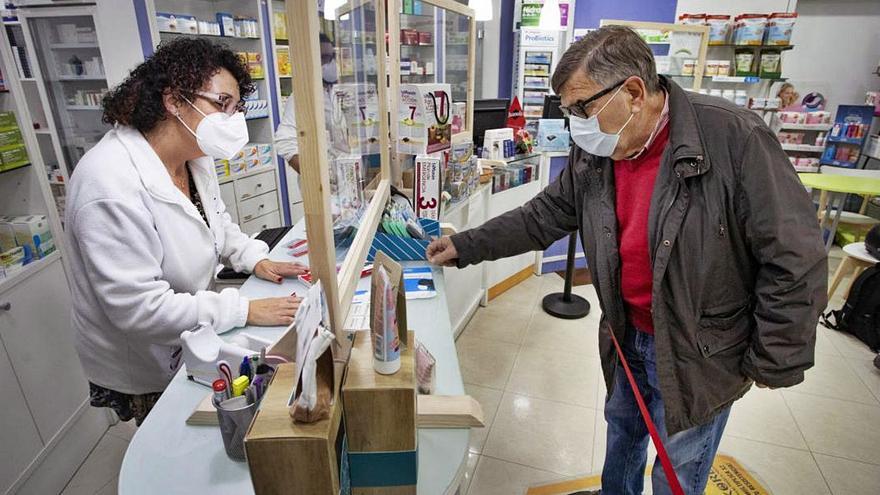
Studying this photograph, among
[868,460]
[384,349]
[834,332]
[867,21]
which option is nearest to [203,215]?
[384,349]

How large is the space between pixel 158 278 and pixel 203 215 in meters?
0.40

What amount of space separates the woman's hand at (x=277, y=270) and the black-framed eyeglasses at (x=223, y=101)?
0.62 metres

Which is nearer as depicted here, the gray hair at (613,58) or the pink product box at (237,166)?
the gray hair at (613,58)

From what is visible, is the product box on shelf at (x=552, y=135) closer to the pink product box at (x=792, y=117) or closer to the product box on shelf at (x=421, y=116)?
the product box on shelf at (x=421, y=116)

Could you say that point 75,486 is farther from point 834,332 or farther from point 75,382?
point 834,332

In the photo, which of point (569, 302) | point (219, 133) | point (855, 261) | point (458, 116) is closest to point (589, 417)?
point (569, 302)

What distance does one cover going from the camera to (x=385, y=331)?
0.91 meters

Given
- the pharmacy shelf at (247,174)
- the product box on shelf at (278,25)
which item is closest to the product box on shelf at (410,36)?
Result: the product box on shelf at (278,25)

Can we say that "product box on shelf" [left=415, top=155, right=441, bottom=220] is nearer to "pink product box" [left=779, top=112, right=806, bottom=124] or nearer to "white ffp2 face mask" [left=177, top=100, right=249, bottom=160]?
"white ffp2 face mask" [left=177, top=100, right=249, bottom=160]

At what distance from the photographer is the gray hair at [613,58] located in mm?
1368

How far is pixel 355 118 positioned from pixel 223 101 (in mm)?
463

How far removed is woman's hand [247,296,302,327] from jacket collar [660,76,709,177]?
1.21 metres

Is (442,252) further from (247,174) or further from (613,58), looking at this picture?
(247,174)

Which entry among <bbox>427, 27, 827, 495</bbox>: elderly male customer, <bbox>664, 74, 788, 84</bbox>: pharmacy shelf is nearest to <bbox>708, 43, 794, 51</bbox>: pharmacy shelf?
<bbox>664, 74, 788, 84</bbox>: pharmacy shelf
